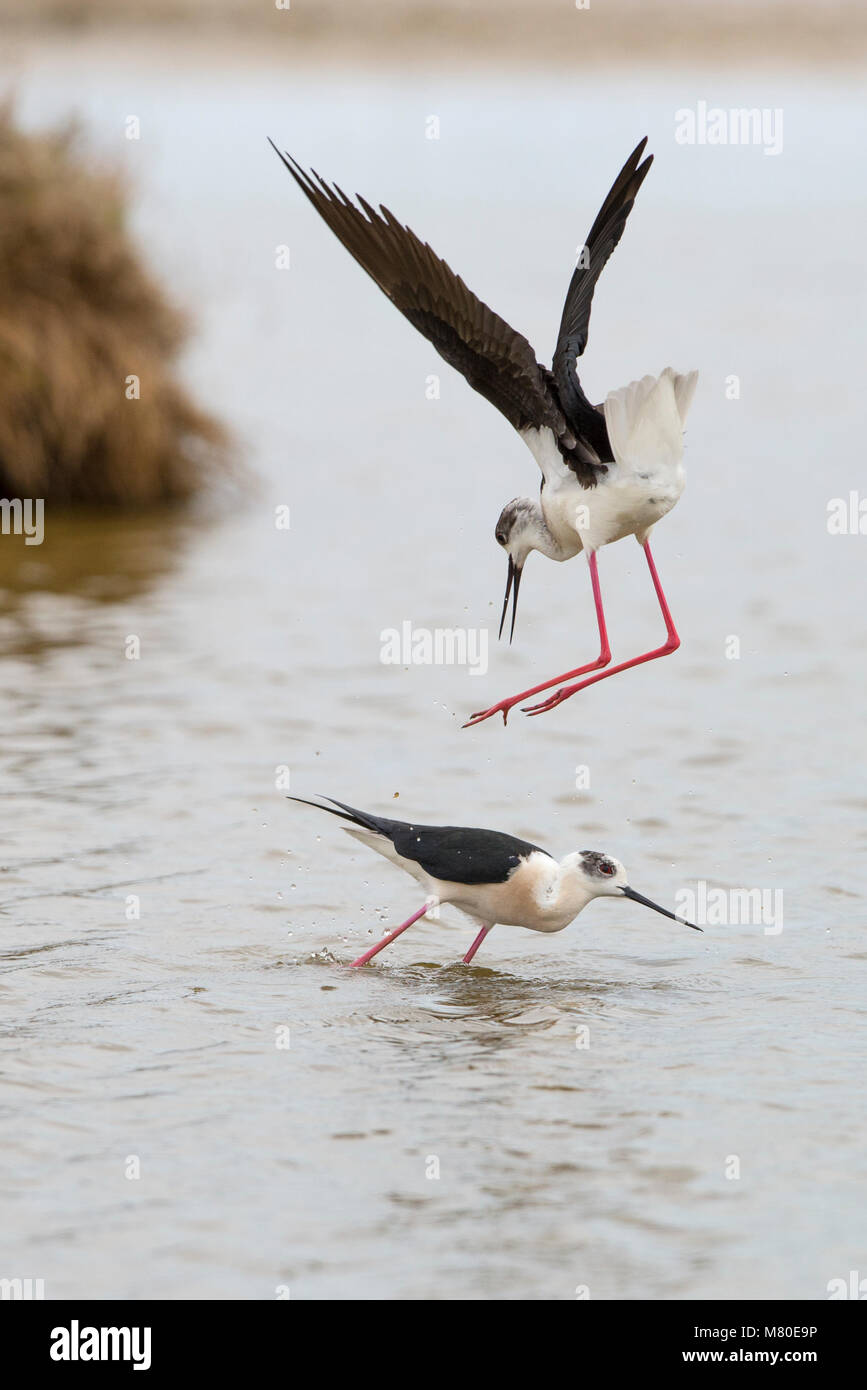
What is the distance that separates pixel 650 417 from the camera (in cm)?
662

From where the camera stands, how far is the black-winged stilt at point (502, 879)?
23.6 feet

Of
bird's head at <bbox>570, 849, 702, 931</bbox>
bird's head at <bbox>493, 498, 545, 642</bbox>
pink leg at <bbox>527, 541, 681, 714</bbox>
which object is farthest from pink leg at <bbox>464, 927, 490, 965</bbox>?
bird's head at <bbox>493, 498, 545, 642</bbox>

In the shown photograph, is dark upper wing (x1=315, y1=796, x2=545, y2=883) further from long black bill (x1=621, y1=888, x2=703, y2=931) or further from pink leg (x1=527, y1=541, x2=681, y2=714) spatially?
pink leg (x1=527, y1=541, x2=681, y2=714)

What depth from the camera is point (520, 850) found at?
7.30 m

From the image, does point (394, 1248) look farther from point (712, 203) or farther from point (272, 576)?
point (712, 203)

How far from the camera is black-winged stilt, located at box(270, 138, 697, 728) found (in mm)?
6309

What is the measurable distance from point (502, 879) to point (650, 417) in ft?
5.58

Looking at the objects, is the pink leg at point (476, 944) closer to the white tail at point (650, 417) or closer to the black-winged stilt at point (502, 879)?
the black-winged stilt at point (502, 879)

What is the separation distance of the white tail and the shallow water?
72.5 inches

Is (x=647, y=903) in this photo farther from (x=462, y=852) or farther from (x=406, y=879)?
(x=406, y=879)

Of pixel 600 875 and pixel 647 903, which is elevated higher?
pixel 600 875

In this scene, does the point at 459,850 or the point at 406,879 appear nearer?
the point at 459,850

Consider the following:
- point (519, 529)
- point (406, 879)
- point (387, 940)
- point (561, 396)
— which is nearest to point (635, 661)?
point (519, 529)

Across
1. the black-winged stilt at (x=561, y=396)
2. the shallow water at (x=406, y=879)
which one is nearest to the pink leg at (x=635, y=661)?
the black-winged stilt at (x=561, y=396)
